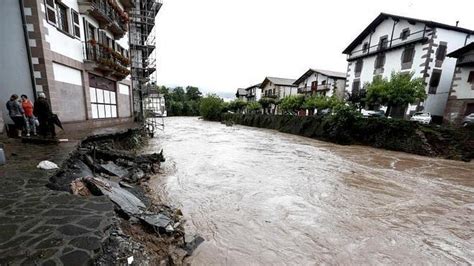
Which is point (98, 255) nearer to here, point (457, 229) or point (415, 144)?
point (457, 229)

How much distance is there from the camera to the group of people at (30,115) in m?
7.02

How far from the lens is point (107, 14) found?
12.9 m

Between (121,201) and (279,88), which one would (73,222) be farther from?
(279,88)

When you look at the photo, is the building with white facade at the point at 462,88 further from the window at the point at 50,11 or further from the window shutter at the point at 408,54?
the window at the point at 50,11

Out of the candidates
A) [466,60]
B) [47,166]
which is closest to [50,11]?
[47,166]

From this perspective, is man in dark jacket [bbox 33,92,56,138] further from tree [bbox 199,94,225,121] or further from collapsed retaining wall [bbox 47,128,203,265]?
tree [bbox 199,94,225,121]

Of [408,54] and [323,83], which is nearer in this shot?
[408,54]

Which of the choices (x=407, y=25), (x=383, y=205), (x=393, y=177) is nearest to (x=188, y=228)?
(x=383, y=205)

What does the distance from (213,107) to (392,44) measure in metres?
30.4

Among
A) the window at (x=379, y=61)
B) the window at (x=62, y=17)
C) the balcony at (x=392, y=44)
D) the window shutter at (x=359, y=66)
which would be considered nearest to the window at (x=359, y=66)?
the window shutter at (x=359, y=66)

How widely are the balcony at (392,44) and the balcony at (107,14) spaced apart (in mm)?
24870

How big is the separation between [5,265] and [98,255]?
2.25 ft

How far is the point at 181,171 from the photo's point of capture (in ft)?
29.0

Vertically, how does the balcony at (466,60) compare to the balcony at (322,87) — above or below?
above
